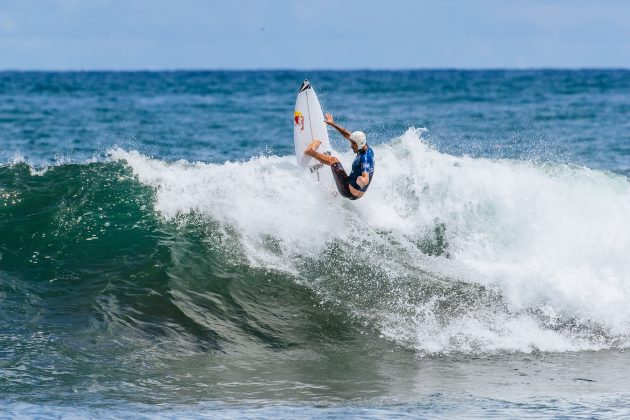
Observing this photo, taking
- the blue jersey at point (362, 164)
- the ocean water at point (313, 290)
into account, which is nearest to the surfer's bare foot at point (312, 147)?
the ocean water at point (313, 290)

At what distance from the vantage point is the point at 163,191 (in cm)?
1394

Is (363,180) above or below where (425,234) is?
above

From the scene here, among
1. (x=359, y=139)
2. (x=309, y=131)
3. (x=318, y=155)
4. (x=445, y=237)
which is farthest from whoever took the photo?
(x=445, y=237)

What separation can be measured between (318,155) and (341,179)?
0.62 meters

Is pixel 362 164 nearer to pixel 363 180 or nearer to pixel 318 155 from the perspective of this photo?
pixel 363 180

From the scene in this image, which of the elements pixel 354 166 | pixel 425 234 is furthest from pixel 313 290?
pixel 425 234

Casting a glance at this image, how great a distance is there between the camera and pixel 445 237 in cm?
1357

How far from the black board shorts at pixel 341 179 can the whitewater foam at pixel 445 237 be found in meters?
0.55

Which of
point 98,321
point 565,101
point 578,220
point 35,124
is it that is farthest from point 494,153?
point 565,101

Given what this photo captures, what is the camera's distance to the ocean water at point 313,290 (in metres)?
8.76

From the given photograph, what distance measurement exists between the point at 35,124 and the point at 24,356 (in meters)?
24.5

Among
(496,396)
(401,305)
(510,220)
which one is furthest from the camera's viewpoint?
(510,220)

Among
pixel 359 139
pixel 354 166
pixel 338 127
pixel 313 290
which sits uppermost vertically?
pixel 338 127

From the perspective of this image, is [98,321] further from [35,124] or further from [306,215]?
[35,124]
